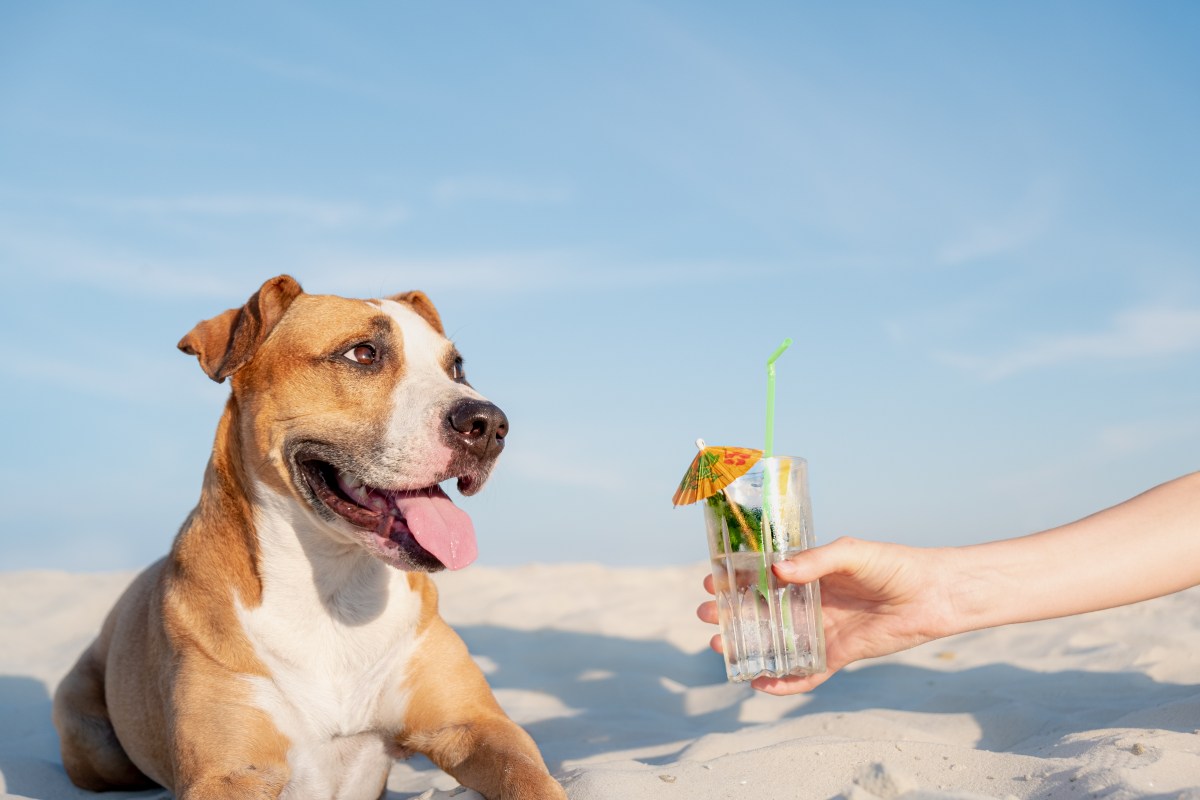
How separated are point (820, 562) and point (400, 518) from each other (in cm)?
146

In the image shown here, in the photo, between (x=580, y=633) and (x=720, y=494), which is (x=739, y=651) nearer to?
(x=720, y=494)

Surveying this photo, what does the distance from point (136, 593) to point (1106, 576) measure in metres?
4.12

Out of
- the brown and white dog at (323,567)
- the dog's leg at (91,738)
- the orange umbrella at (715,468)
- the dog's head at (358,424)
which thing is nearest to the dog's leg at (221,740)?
the brown and white dog at (323,567)

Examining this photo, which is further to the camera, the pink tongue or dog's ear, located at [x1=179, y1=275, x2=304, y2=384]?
dog's ear, located at [x1=179, y1=275, x2=304, y2=384]

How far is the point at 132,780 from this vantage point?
506 cm

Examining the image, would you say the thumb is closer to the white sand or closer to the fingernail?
the fingernail

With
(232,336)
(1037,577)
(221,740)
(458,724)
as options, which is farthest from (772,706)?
(232,336)

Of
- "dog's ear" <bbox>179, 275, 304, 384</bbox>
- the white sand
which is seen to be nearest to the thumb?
the white sand

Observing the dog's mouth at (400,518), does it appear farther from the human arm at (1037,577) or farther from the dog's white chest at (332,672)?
the human arm at (1037,577)

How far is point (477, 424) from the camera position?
373cm

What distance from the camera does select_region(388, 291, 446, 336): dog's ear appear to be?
16.1 feet

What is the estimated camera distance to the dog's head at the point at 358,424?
3.68 metres

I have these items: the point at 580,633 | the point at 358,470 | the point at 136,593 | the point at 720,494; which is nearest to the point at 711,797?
the point at 720,494

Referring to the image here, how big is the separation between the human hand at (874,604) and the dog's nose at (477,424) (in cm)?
93
